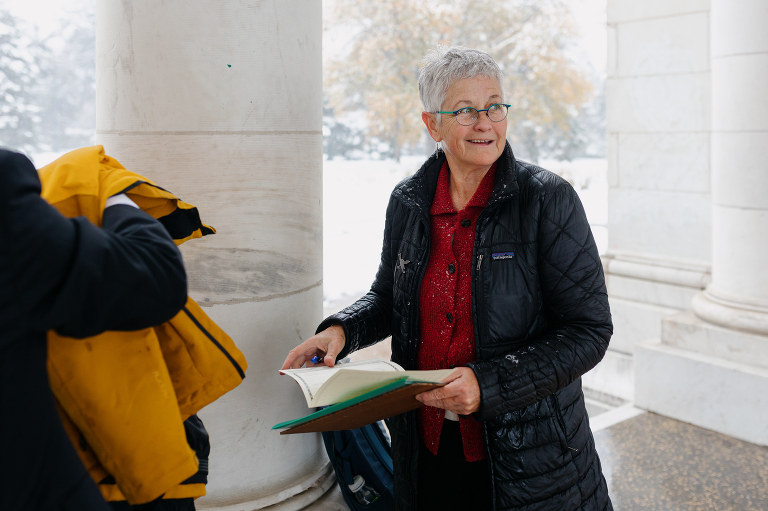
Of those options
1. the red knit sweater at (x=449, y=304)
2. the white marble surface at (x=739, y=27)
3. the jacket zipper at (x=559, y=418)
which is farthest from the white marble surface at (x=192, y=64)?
the white marble surface at (x=739, y=27)

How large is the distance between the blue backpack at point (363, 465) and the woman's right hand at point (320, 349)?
2.62 ft

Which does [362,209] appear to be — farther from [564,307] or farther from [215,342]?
[215,342]

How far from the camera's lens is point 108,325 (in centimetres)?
102

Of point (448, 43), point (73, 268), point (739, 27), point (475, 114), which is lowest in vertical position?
point (73, 268)

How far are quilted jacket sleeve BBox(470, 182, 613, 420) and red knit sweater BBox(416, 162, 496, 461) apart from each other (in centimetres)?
21

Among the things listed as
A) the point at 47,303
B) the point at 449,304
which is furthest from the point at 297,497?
the point at 47,303

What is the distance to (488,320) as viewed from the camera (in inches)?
79.4

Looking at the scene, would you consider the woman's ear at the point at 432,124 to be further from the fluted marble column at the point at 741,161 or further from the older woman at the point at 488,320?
the fluted marble column at the point at 741,161

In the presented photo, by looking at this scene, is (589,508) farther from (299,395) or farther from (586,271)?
(299,395)

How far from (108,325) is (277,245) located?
177 cm

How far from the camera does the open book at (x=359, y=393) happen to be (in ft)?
5.03

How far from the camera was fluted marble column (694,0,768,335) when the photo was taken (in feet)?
14.3

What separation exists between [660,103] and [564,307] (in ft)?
16.1

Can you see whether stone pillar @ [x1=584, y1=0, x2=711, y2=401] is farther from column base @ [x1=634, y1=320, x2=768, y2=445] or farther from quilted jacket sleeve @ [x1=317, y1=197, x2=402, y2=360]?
quilted jacket sleeve @ [x1=317, y1=197, x2=402, y2=360]
